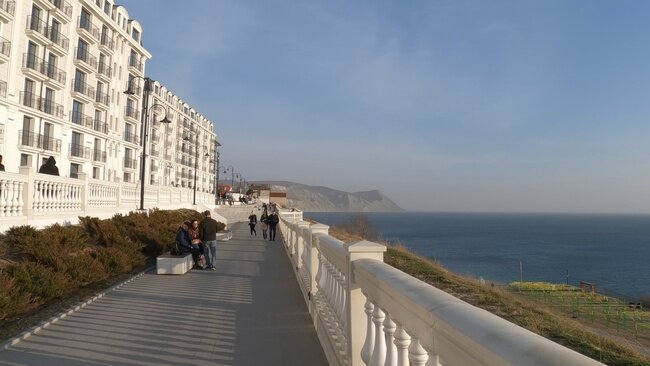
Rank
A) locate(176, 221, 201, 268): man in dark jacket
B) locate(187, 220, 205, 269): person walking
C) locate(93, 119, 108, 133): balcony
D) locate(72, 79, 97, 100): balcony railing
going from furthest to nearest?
locate(93, 119, 108, 133): balcony
locate(72, 79, 97, 100): balcony railing
locate(187, 220, 205, 269): person walking
locate(176, 221, 201, 268): man in dark jacket

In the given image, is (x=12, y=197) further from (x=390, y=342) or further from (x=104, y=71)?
(x=104, y=71)

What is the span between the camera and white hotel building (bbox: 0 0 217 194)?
32.9 meters

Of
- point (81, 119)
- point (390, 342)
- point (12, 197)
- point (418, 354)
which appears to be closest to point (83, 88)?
point (81, 119)

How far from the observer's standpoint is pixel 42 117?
36125mm

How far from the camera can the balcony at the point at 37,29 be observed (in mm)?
34344

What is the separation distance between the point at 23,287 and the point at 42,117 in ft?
118

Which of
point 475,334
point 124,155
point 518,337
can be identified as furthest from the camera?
point 124,155

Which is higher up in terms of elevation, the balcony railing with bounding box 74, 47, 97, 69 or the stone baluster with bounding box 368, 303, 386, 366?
the balcony railing with bounding box 74, 47, 97, 69

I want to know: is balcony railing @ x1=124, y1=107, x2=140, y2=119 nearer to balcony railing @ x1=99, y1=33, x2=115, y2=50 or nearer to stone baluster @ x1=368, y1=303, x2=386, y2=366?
balcony railing @ x1=99, y1=33, x2=115, y2=50

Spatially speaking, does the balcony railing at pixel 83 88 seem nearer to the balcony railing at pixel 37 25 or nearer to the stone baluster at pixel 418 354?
the balcony railing at pixel 37 25

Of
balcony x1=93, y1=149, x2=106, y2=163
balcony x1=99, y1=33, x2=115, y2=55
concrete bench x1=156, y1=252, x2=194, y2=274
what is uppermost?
balcony x1=99, y1=33, x2=115, y2=55

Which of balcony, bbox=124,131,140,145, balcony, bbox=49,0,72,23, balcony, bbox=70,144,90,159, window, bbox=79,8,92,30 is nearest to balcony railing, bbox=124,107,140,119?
balcony, bbox=124,131,140,145

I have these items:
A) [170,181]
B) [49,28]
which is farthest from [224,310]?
[170,181]

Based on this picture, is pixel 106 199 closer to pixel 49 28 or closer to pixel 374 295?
pixel 374 295
